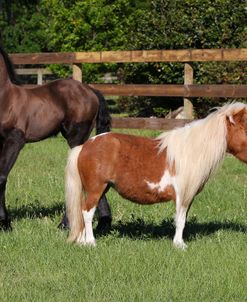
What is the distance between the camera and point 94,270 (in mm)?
5734

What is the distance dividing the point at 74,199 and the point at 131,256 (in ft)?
3.07

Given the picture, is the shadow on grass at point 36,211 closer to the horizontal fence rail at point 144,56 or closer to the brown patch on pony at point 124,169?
the brown patch on pony at point 124,169

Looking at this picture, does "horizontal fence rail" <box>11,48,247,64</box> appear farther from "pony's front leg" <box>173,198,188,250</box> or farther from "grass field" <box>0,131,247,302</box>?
"pony's front leg" <box>173,198,188,250</box>

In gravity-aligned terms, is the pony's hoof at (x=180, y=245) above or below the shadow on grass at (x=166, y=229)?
above

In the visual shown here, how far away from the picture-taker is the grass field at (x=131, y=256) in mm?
5195

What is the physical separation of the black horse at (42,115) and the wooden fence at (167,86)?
514 cm

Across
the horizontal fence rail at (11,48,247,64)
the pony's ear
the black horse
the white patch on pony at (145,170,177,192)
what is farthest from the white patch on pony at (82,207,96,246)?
the horizontal fence rail at (11,48,247,64)

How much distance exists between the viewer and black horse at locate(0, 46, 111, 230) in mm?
7633

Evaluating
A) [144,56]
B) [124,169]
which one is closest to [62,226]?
[124,169]

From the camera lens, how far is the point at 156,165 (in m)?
6.66

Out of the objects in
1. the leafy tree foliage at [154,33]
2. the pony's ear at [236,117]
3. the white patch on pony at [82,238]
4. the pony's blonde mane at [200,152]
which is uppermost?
the pony's ear at [236,117]

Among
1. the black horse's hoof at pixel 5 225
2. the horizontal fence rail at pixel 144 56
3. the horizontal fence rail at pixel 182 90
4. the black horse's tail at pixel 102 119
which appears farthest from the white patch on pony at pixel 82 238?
the horizontal fence rail at pixel 144 56

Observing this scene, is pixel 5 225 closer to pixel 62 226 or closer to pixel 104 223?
pixel 62 226

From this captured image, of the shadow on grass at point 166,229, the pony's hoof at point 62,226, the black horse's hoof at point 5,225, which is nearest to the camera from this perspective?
the shadow on grass at point 166,229
